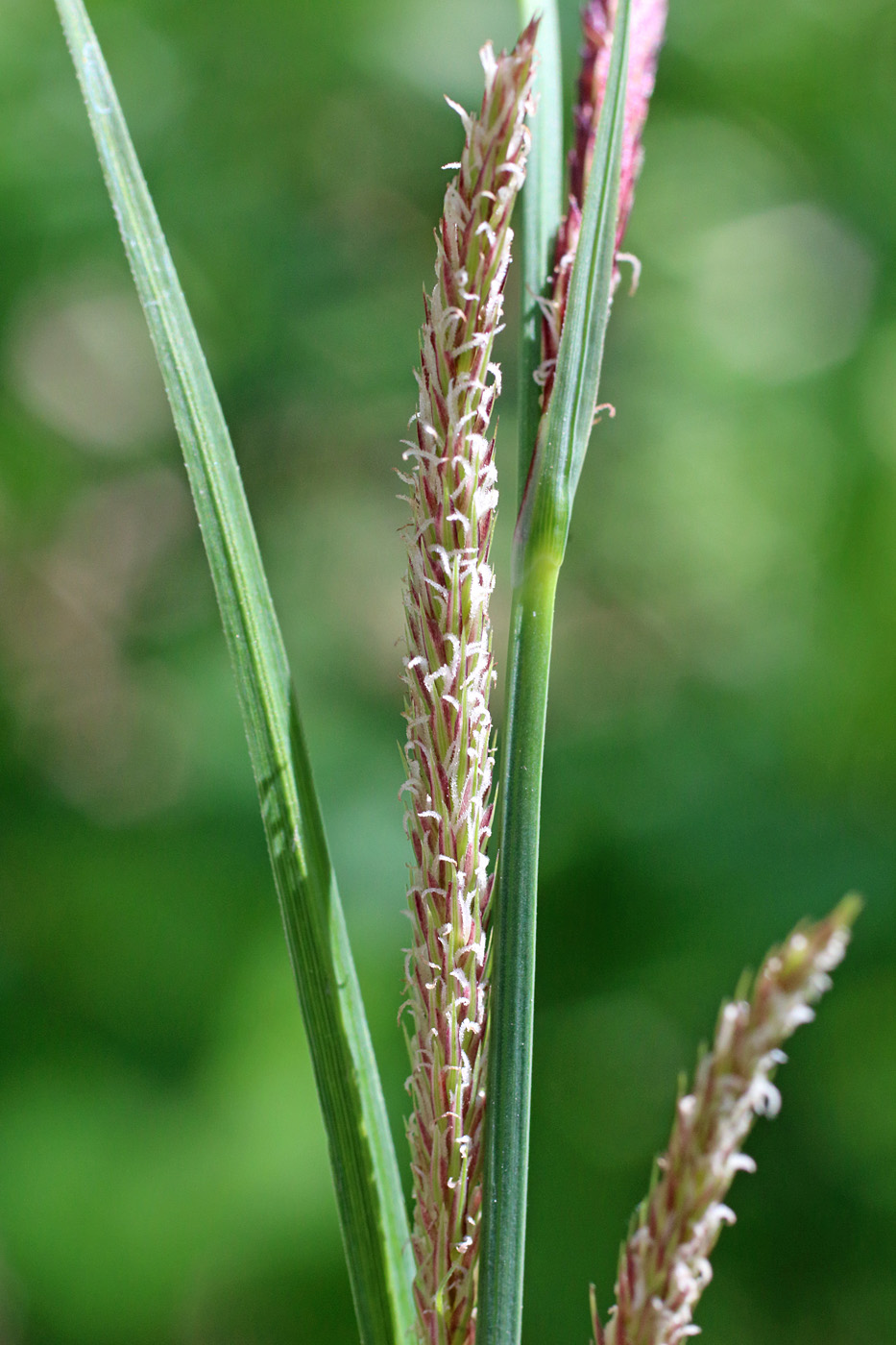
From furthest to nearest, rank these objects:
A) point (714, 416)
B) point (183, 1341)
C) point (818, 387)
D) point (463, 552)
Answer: point (714, 416), point (818, 387), point (183, 1341), point (463, 552)

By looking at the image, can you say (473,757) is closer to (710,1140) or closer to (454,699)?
(454,699)

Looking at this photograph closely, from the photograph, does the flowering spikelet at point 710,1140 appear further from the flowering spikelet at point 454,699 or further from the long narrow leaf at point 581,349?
the long narrow leaf at point 581,349

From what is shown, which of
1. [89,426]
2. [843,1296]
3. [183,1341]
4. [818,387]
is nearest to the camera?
[843,1296]

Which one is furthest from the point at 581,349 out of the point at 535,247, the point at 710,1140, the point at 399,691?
the point at 399,691

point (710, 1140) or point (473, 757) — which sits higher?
point (473, 757)

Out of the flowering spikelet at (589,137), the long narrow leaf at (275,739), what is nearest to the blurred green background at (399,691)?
the long narrow leaf at (275,739)

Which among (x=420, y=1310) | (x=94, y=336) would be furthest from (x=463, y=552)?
(x=94, y=336)

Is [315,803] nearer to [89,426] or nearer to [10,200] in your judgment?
[10,200]
